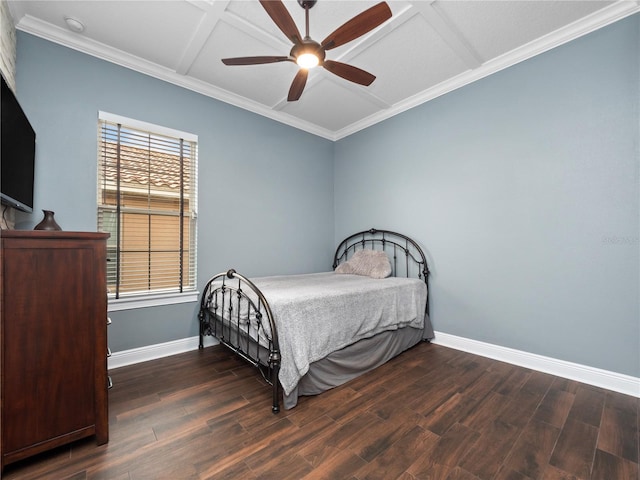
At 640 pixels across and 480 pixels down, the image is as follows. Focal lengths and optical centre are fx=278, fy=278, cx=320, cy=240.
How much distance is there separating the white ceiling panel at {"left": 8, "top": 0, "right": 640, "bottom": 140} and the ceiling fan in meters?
0.31

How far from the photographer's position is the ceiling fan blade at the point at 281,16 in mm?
1514

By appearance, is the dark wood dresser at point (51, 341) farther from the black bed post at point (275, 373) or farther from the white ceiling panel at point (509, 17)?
the white ceiling panel at point (509, 17)

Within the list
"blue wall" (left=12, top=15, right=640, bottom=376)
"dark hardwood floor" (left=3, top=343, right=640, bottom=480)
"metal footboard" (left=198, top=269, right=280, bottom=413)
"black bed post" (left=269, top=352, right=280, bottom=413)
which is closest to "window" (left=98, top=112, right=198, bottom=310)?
"blue wall" (left=12, top=15, right=640, bottom=376)

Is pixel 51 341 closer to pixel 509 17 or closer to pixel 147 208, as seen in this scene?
pixel 147 208

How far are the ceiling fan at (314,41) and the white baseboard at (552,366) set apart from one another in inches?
106

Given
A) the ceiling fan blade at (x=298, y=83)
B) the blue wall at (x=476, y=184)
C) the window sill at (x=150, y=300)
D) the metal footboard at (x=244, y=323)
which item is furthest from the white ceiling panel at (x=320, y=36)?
the window sill at (x=150, y=300)

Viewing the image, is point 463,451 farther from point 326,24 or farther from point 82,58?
point 82,58

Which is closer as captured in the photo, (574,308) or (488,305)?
(574,308)

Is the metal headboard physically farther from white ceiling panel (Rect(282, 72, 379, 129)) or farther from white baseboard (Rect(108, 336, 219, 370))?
white baseboard (Rect(108, 336, 219, 370))

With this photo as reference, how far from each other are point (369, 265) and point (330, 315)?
1473mm

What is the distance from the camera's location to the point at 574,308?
7.45 feet

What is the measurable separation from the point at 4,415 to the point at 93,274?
69cm

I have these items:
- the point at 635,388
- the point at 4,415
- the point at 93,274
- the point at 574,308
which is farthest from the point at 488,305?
the point at 4,415

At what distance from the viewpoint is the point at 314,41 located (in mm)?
1849
